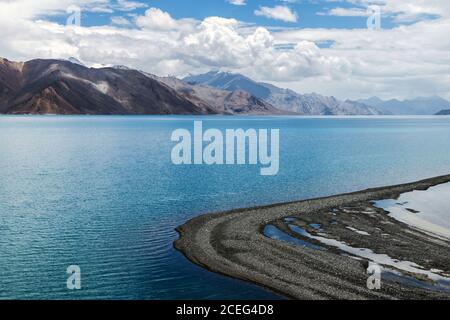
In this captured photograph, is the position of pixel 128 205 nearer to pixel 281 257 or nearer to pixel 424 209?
pixel 281 257

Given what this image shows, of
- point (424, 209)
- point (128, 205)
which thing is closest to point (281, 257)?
point (128, 205)

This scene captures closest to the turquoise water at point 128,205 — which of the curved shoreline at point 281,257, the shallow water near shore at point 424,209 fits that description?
the curved shoreline at point 281,257

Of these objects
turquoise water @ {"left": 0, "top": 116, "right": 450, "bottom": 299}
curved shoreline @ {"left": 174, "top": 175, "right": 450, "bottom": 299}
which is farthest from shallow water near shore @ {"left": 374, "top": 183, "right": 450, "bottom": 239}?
turquoise water @ {"left": 0, "top": 116, "right": 450, "bottom": 299}

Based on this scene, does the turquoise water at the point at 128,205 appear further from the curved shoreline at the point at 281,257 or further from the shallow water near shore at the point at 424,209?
the shallow water near shore at the point at 424,209

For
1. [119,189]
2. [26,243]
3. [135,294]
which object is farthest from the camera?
[119,189]

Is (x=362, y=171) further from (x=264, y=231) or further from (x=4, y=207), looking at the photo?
(x=4, y=207)
